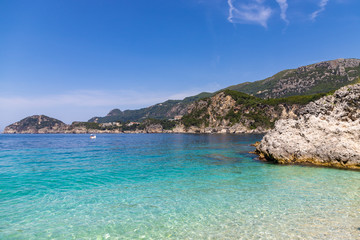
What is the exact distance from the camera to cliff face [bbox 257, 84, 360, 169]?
19.8 m

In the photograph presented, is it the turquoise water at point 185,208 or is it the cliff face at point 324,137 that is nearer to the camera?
the turquoise water at point 185,208

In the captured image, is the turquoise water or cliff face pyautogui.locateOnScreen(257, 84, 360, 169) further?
cliff face pyautogui.locateOnScreen(257, 84, 360, 169)

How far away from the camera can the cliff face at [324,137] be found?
19.8 meters

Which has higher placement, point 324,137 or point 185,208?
point 324,137

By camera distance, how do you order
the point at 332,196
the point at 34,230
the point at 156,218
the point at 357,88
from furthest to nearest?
the point at 357,88, the point at 332,196, the point at 156,218, the point at 34,230

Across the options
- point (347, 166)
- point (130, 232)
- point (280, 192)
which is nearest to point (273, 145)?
point (347, 166)

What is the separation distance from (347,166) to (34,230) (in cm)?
2420

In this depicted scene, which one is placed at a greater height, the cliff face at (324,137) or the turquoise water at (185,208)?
the cliff face at (324,137)

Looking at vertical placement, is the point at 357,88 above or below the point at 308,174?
above

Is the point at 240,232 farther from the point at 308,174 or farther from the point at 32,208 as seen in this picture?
the point at 308,174

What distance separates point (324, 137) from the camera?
21625 millimetres

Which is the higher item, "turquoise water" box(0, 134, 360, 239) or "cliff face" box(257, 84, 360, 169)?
"cliff face" box(257, 84, 360, 169)

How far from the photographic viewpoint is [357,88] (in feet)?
77.8

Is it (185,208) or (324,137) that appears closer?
(185,208)
